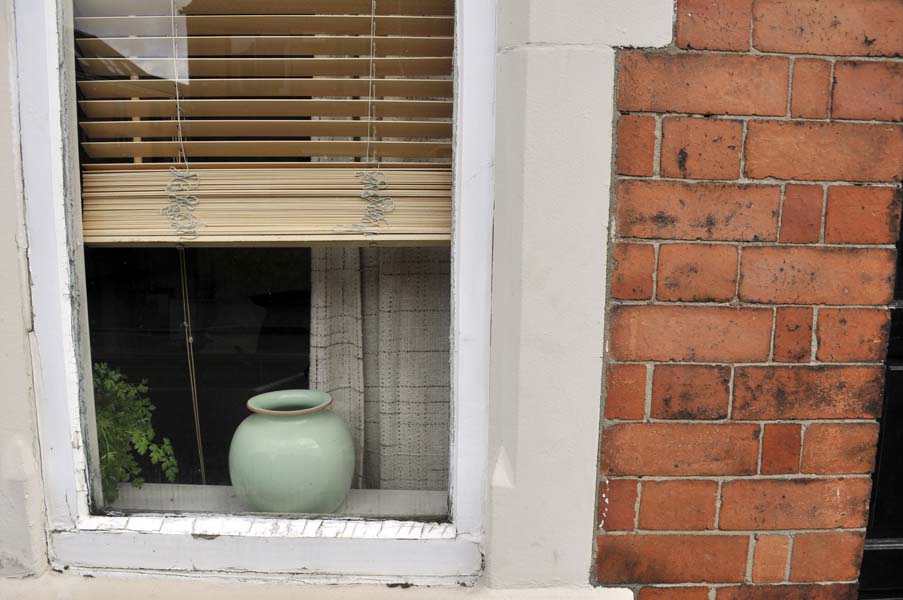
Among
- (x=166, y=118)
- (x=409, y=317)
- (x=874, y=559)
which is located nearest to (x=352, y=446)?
(x=409, y=317)

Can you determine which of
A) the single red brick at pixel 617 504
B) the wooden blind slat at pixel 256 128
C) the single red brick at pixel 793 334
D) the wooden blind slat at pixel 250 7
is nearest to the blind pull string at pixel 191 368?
the wooden blind slat at pixel 256 128

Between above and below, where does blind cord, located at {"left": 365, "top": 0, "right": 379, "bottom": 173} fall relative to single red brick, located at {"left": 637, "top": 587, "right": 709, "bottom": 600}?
above

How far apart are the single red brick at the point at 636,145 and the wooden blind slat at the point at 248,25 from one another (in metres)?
0.53

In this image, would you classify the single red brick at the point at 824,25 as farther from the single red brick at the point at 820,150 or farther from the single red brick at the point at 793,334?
the single red brick at the point at 793,334

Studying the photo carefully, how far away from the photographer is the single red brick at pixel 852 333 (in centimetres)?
133

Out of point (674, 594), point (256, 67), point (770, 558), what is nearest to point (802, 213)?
point (770, 558)

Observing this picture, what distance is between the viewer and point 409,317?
162 cm

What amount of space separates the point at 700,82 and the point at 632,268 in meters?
0.39

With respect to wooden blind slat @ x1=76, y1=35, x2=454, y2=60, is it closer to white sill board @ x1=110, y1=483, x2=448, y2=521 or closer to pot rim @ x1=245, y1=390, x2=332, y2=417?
pot rim @ x1=245, y1=390, x2=332, y2=417

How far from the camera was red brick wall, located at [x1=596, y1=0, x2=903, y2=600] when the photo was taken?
127 centimetres

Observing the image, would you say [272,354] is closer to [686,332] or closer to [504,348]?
[504,348]

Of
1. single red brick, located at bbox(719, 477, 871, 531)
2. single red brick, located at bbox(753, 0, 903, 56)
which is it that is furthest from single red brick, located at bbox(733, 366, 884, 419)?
single red brick, located at bbox(753, 0, 903, 56)

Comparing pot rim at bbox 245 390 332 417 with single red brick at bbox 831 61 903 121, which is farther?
A: pot rim at bbox 245 390 332 417

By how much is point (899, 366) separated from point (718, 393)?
0.90 meters
